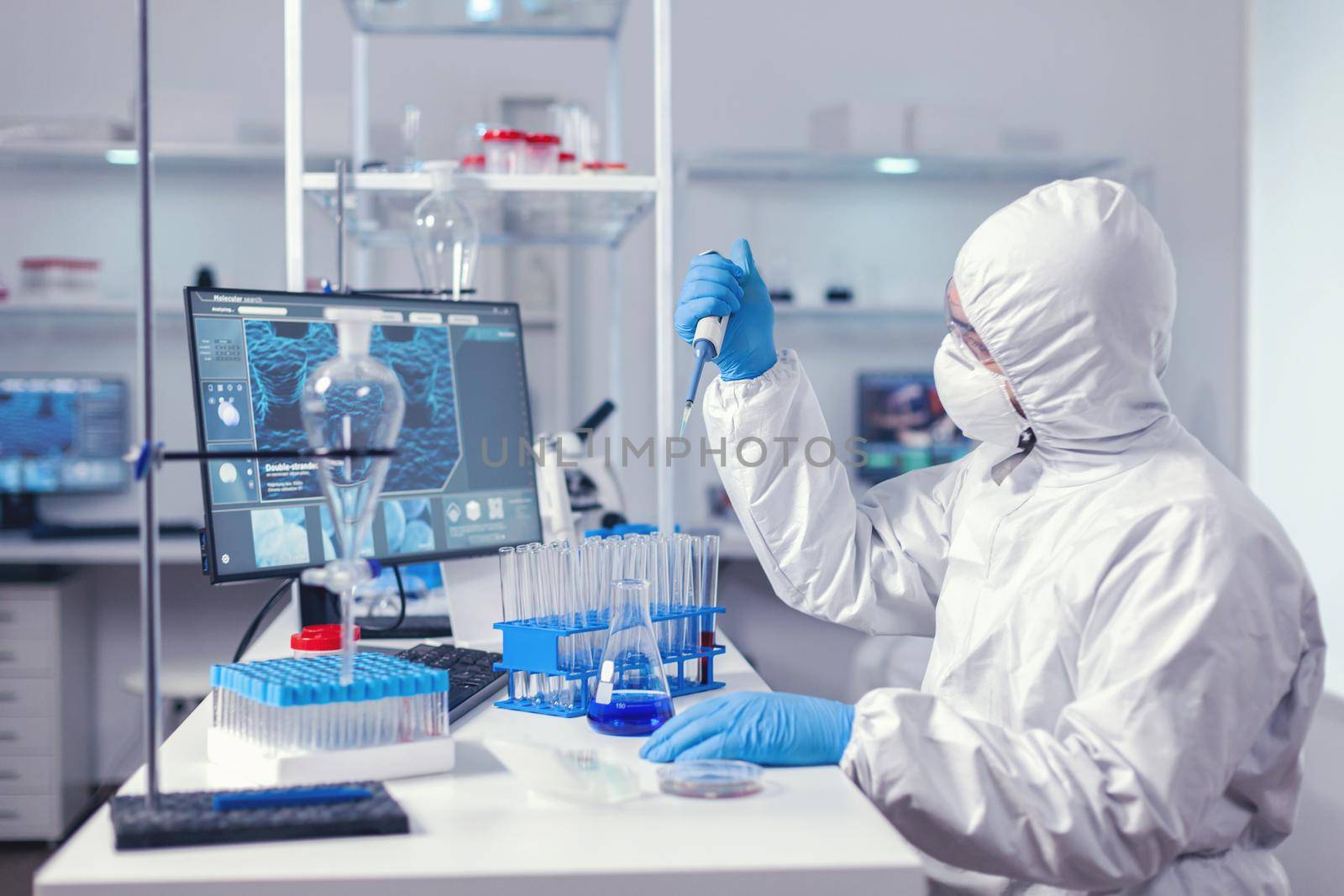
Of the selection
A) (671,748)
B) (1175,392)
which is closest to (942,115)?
(1175,392)

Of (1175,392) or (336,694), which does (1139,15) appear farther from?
(336,694)

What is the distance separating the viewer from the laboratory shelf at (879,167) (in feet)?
12.4

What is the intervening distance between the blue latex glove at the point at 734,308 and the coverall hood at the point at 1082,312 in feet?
0.96

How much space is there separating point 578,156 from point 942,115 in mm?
1947

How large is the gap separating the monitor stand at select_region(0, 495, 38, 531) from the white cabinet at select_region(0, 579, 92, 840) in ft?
1.34

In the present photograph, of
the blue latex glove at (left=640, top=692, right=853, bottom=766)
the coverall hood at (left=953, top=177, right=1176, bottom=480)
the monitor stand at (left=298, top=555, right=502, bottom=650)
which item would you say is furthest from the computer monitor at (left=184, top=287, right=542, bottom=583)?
the coverall hood at (left=953, top=177, right=1176, bottom=480)

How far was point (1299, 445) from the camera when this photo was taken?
2.96m

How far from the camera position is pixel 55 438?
372 centimetres

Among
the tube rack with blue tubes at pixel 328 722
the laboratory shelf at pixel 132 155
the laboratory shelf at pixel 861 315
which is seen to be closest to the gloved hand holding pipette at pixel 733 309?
the tube rack with blue tubes at pixel 328 722

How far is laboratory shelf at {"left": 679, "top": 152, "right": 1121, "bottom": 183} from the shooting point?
12.4ft

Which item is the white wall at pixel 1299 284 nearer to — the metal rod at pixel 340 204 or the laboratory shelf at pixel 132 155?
the metal rod at pixel 340 204

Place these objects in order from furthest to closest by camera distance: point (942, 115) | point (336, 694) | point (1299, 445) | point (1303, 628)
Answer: point (942, 115)
point (1299, 445)
point (1303, 628)
point (336, 694)

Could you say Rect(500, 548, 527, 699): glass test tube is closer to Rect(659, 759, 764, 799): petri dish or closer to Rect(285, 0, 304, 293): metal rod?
Rect(659, 759, 764, 799): petri dish

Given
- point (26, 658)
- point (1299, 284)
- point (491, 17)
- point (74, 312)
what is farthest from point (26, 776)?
point (1299, 284)
